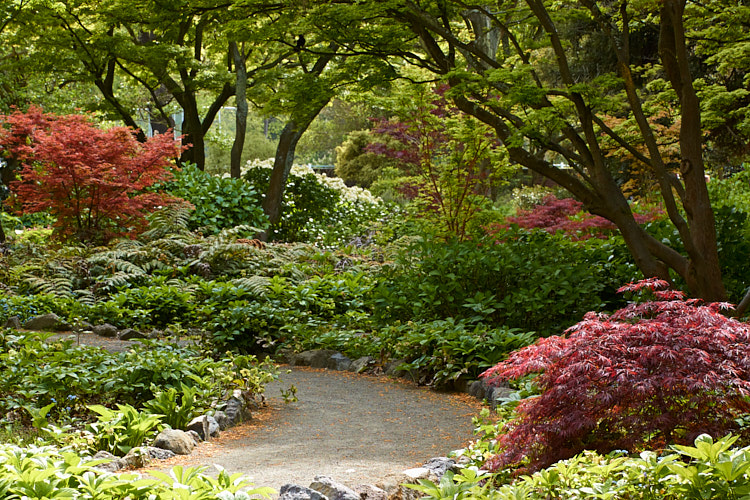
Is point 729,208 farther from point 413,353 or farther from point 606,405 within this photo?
point 606,405

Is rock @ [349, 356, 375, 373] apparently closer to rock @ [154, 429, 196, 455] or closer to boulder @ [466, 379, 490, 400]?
boulder @ [466, 379, 490, 400]

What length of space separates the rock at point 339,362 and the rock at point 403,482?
9.72 feet

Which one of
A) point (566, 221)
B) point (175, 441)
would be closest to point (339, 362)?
point (175, 441)

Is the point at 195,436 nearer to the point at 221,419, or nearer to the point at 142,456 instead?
the point at 221,419

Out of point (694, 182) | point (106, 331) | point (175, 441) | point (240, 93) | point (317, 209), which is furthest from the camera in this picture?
point (317, 209)

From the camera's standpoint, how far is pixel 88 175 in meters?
9.30

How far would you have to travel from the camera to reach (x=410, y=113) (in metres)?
9.38

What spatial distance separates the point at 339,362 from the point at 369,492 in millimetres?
3339

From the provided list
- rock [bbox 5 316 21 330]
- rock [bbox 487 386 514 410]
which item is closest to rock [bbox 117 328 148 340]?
rock [bbox 5 316 21 330]

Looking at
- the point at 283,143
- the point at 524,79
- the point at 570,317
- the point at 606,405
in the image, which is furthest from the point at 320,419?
the point at 283,143

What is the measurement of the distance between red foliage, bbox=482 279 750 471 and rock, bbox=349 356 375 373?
3.09 meters

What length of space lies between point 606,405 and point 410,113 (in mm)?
7126

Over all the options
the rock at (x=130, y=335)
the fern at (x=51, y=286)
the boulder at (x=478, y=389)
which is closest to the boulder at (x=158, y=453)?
the boulder at (x=478, y=389)

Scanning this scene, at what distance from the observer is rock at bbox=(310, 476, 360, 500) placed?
2.73 metres
